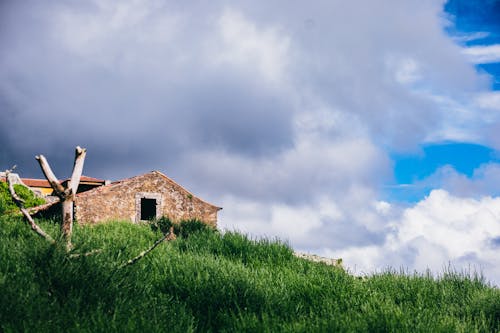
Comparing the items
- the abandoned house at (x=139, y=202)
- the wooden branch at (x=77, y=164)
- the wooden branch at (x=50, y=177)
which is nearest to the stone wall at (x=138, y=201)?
the abandoned house at (x=139, y=202)

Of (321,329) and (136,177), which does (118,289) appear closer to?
(321,329)

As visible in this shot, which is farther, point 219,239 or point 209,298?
point 219,239

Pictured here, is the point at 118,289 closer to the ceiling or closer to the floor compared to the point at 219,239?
closer to the floor

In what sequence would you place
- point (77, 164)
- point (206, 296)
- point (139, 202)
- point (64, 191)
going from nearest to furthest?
point (64, 191)
point (206, 296)
point (77, 164)
point (139, 202)

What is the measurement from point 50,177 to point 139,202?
16.0 metres

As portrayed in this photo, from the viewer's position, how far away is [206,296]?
361 inches

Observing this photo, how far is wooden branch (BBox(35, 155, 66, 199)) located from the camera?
8953 millimetres

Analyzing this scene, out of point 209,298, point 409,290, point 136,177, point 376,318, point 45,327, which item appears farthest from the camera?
point 136,177

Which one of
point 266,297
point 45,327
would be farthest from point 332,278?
point 45,327

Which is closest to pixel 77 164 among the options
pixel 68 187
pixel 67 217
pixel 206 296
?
pixel 68 187

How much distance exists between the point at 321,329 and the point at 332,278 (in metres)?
4.68

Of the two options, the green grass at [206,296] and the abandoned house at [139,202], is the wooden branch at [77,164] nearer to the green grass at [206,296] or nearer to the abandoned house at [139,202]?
the green grass at [206,296]

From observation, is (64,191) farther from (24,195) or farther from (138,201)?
(24,195)

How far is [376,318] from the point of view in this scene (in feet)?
24.6
